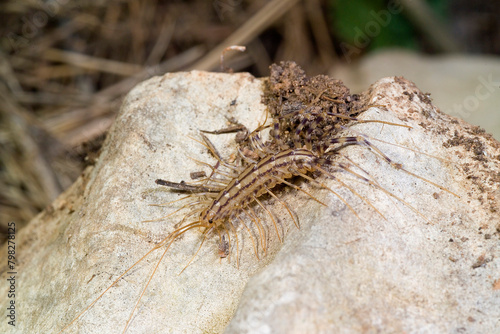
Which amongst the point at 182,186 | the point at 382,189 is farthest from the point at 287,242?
the point at 182,186

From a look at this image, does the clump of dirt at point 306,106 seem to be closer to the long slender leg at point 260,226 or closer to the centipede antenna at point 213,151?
the centipede antenna at point 213,151

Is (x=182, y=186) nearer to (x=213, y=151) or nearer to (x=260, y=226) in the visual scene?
(x=213, y=151)

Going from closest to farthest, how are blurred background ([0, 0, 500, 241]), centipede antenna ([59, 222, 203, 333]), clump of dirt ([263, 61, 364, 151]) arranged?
centipede antenna ([59, 222, 203, 333]), clump of dirt ([263, 61, 364, 151]), blurred background ([0, 0, 500, 241])

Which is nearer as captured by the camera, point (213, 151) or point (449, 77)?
point (213, 151)

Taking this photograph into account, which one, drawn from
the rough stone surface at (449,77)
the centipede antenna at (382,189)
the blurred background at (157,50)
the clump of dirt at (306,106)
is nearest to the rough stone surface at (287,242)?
the centipede antenna at (382,189)

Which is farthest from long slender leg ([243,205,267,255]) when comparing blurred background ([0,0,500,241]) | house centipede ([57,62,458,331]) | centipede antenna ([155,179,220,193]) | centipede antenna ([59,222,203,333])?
blurred background ([0,0,500,241])

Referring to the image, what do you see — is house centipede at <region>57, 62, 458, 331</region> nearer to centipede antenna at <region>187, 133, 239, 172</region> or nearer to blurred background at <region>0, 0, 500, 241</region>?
centipede antenna at <region>187, 133, 239, 172</region>

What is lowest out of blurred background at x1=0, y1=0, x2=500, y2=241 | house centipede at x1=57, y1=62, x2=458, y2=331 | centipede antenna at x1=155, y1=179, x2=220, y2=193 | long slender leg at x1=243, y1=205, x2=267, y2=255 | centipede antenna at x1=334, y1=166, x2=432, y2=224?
centipede antenna at x1=334, y1=166, x2=432, y2=224
